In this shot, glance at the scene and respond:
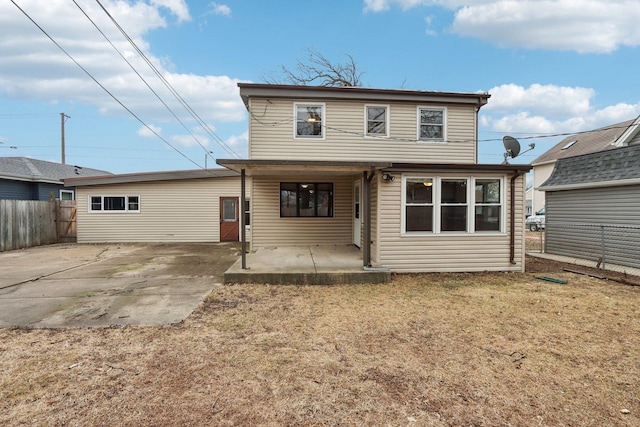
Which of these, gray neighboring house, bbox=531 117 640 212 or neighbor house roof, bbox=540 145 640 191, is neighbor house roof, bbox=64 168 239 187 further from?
gray neighboring house, bbox=531 117 640 212

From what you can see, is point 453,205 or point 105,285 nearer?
point 105,285

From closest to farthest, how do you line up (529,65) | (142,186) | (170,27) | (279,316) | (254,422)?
1. (254,422)
2. (279,316)
3. (170,27)
4. (142,186)
5. (529,65)

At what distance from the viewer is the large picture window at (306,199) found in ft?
34.0

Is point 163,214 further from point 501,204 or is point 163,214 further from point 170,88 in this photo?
point 501,204

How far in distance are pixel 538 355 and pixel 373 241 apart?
14.5 feet

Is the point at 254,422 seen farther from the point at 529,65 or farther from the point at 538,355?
the point at 529,65

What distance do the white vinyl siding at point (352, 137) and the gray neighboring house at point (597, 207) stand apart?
3332mm

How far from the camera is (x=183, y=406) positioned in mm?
2508

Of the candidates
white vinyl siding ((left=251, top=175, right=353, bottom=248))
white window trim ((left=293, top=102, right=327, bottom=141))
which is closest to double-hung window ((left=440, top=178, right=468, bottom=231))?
white vinyl siding ((left=251, top=175, right=353, bottom=248))

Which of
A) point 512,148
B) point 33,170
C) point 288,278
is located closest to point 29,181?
point 33,170

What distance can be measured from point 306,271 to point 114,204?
1082 centimetres

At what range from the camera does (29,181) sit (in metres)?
15.5

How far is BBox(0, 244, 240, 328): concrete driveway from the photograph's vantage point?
14.9 feet

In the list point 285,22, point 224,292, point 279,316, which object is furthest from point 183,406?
point 285,22
